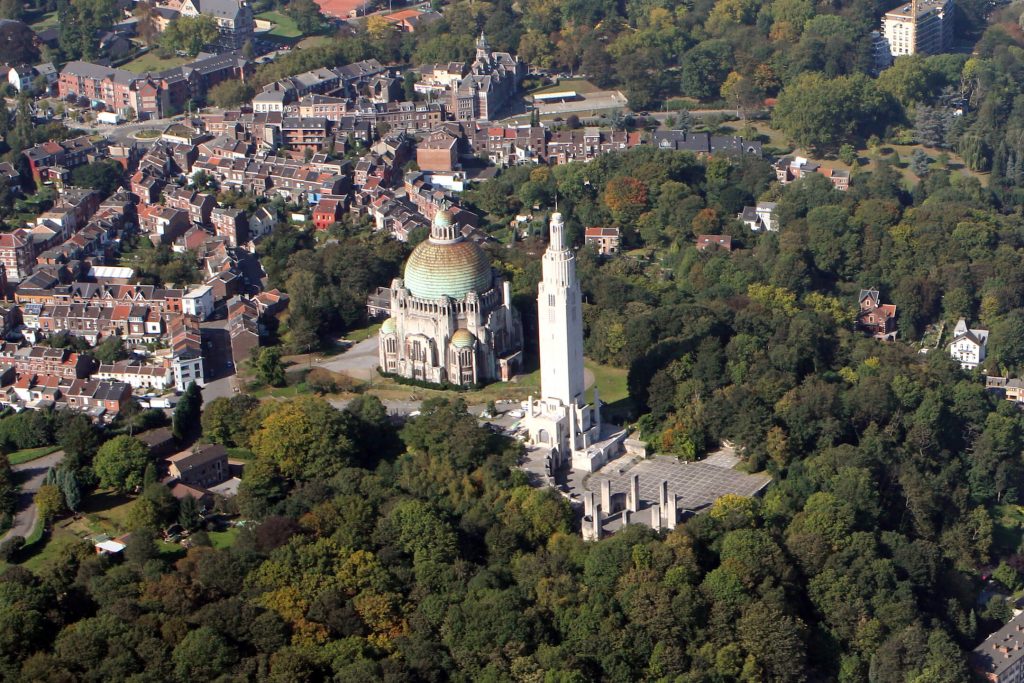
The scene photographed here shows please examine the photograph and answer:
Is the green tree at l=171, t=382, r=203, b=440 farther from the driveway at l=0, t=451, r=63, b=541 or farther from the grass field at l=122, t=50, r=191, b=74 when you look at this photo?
the grass field at l=122, t=50, r=191, b=74

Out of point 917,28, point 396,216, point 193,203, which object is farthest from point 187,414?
point 917,28

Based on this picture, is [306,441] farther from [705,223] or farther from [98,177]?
[98,177]

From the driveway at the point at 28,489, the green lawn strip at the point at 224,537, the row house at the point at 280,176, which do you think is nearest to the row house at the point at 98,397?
the driveway at the point at 28,489

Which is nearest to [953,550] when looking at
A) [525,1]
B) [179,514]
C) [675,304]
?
[675,304]

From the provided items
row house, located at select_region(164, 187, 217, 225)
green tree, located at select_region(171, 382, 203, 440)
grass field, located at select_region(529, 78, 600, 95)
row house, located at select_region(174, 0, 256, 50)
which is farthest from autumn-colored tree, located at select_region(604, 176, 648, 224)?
row house, located at select_region(174, 0, 256, 50)

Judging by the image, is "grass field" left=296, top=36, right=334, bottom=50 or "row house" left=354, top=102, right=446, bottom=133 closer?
"row house" left=354, top=102, right=446, bottom=133

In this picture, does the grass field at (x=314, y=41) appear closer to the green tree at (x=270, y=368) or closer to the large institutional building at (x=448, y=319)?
the large institutional building at (x=448, y=319)
